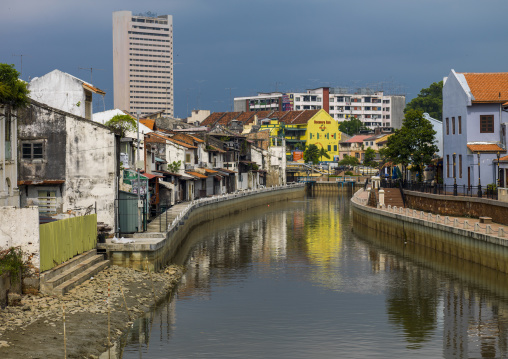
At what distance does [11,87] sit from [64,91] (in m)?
16.1

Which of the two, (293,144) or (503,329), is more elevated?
(293,144)

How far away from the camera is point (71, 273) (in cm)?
3025

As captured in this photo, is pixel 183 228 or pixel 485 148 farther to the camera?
pixel 485 148

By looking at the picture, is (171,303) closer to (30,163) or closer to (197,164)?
(30,163)

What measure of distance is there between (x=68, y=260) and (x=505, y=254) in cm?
2193

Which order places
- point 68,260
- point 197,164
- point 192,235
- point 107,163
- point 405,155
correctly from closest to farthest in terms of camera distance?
point 68,260 < point 107,163 < point 192,235 < point 405,155 < point 197,164

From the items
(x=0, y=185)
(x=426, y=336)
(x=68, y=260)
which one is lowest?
(x=426, y=336)

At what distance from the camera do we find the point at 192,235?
63.6 metres

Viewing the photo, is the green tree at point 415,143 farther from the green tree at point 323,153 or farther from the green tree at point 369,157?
the green tree at point 323,153

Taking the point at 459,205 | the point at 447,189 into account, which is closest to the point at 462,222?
the point at 459,205

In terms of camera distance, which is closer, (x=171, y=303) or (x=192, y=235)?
(x=171, y=303)

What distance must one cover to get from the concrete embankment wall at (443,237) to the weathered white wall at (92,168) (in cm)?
2108

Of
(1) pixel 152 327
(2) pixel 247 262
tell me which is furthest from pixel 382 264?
(1) pixel 152 327

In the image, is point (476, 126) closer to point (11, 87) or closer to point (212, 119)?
point (11, 87)
